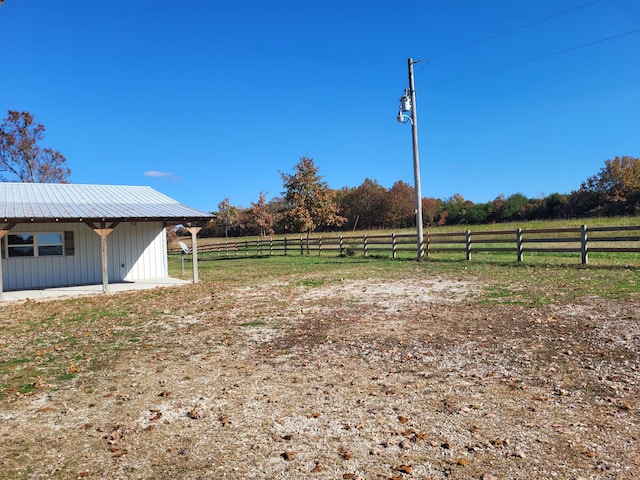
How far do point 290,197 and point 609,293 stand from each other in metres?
23.0

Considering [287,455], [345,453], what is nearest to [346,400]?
[345,453]

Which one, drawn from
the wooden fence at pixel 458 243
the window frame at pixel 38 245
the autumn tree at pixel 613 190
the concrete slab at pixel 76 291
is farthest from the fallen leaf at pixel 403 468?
the autumn tree at pixel 613 190

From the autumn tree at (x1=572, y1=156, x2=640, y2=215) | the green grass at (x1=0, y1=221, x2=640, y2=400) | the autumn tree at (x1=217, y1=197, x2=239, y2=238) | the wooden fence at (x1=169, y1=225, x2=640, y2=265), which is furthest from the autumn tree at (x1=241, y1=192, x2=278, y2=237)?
the autumn tree at (x1=572, y1=156, x2=640, y2=215)

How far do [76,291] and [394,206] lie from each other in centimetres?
5306

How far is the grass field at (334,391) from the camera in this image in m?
3.05

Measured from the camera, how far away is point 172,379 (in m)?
4.99

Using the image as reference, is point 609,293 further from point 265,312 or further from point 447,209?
point 447,209

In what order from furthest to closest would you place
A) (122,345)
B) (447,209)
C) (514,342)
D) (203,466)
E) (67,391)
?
(447,209), (122,345), (514,342), (67,391), (203,466)

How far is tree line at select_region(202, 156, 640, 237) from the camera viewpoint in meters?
30.0

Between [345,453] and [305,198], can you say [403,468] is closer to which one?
[345,453]

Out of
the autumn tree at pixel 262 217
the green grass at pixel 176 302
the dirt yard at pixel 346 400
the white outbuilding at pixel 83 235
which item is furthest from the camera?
the autumn tree at pixel 262 217

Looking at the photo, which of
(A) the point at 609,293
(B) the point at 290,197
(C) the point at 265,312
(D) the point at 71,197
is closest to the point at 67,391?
(C) the point at 265,312

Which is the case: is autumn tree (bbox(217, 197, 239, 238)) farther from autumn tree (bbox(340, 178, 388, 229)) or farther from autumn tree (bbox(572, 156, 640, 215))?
autumn tree (bbox(572, 156, 640, 215))

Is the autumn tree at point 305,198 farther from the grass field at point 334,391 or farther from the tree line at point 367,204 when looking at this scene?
the grass field at point 334,391
